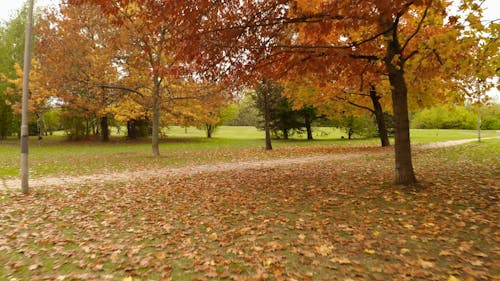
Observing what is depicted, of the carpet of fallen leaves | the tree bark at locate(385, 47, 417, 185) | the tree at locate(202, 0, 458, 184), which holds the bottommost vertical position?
the carpet of fallen leaves

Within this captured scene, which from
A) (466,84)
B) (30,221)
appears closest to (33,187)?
(30,221)

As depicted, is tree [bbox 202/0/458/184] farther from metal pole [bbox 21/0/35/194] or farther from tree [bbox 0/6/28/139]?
tree [bbox 0/6/28/139]

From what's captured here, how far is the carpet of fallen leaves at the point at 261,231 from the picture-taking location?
4176mm

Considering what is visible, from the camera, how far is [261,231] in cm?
556

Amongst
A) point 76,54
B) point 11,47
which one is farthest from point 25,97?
point 11,47

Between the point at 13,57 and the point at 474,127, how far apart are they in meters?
68.6

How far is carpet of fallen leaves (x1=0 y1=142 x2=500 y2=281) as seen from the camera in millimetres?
4176

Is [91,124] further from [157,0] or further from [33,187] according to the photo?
[157,0]

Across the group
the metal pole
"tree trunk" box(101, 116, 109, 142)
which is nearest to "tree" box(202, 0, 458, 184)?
the metal pole

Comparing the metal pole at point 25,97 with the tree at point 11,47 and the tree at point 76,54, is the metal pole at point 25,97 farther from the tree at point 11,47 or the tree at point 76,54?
the tree at point 11,47

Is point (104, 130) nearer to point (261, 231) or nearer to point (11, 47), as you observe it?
point (11, 47)

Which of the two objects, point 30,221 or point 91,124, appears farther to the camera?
point 91,124

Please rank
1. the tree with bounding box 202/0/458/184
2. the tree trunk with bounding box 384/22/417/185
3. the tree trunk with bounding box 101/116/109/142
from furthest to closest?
the tree trunk with bounding box 101/116/109/142, the tree trunk with bounding box 384/22/417/185, the tree with bounding box 202/0/458/184

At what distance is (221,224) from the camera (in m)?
6.05
